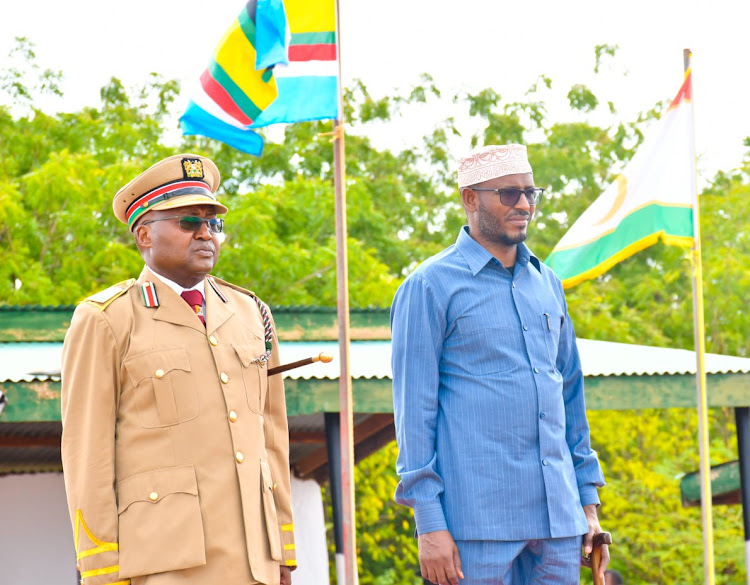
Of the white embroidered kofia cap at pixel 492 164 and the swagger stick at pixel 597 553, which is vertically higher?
the white embroidered kofia cap at pixel 492 164

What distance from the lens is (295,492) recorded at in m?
10.5

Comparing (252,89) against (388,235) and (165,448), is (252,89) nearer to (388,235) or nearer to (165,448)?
(165,448)

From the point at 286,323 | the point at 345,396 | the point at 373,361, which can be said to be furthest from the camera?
the point at 286,323

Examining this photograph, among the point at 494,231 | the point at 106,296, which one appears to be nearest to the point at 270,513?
the point at 106,296

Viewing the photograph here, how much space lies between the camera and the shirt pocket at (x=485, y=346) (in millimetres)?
3551

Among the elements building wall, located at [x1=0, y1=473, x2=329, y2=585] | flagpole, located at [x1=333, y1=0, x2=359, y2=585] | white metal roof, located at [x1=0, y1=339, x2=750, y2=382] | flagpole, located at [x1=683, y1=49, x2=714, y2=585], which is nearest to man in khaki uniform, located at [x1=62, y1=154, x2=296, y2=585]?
flagpole, located at [x1=333, y1=0, x2=359, y2=585]

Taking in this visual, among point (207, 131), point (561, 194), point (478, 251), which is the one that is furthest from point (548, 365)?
point (561, 194)

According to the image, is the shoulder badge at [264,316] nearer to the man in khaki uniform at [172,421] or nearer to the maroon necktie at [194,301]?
the man in khaki uniform at [172,421]

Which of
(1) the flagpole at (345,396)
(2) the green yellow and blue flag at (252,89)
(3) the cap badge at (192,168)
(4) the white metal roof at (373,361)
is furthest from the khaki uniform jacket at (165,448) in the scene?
(4) the white metal roof at (373,361)

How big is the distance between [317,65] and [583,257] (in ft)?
8.42

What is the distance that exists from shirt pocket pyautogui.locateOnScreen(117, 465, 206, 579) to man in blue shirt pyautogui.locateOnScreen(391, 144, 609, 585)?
0.63m

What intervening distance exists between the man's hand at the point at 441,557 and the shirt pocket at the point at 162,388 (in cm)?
79

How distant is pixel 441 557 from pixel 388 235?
56.4 feet

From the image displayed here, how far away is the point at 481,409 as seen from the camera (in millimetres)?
3494
